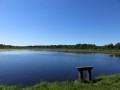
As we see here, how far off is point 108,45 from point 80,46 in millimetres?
31658

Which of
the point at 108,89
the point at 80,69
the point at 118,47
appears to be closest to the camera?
the point at 108,89

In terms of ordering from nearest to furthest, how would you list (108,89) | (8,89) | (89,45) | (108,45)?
(108,89) < (8,89) < (108,45) < (89,45)

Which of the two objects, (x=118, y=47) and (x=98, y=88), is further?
(x=118, y=47)

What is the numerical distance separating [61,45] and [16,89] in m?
180

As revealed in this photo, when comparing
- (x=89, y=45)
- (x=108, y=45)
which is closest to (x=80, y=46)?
(x=89, y=45)

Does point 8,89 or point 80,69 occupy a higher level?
point 80,69

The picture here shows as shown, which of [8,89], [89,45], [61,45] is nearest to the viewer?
[8,89]

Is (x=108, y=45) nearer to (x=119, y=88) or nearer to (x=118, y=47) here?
(x=118, y=47)

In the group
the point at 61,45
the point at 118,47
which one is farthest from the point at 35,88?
the point at 61,45

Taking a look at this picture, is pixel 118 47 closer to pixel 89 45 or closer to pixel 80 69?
pixel 89 45

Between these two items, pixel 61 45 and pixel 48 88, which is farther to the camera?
pixel 61 45

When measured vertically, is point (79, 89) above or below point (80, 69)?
below

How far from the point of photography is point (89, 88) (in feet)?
34.8

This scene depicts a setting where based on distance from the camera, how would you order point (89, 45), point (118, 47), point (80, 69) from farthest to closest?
point (89, 45), point (118, 47), point (80, 69)
